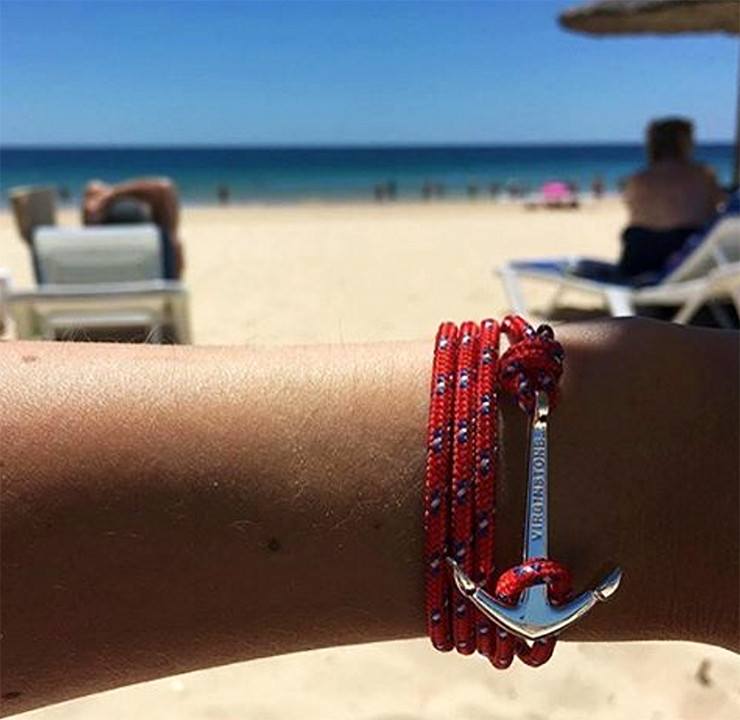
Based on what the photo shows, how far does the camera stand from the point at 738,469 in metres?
0.72

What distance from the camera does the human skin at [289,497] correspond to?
65cm

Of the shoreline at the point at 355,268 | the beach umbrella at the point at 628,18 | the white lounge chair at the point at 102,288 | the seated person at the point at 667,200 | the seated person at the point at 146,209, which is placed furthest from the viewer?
the shoreline at the point at 355,268

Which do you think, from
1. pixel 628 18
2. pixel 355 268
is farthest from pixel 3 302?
pixel 355 268

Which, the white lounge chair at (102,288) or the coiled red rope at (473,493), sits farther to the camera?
the white lounge chair at (102,288)

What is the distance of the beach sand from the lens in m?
1.93

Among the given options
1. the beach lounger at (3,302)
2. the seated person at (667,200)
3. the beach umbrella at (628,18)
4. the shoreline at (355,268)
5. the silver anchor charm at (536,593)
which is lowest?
the shoreline at (355,268)

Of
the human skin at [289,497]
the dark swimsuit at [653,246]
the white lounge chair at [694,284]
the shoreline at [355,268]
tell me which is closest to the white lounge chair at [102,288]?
the shoreline at [355,268]

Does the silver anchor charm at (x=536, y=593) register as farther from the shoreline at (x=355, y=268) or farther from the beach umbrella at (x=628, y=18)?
the beach umbrella at (x=628, y=18)

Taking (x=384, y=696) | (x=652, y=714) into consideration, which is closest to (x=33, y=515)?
(x=384, y=696)

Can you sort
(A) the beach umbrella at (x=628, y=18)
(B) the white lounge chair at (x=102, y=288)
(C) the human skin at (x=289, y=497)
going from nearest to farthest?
(C) the human skin at (x=289, y=497)
(A) the beach umbrella at (x=628, y=18)
(B) the white lounge chair at (x=102, y=288)

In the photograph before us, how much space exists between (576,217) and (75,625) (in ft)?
58.4

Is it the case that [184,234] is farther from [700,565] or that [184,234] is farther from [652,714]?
[700,565]

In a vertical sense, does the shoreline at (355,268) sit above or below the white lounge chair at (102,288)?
below

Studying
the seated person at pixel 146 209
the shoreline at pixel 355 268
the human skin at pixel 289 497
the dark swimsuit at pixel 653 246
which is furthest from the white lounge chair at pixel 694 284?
the human skin at pixel 289 497
